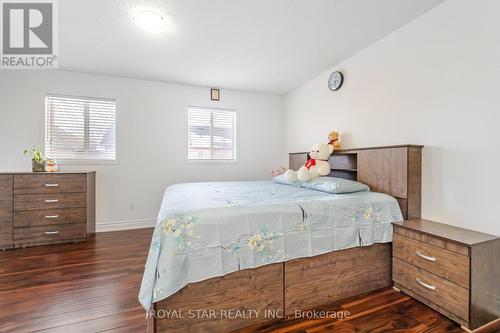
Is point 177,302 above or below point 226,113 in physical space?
below

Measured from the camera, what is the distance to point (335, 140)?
3033mm

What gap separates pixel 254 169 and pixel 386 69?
263 centimetres

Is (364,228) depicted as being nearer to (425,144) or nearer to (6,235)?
(425,144)

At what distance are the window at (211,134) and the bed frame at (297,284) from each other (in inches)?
101

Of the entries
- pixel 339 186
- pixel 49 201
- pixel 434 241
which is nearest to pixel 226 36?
pixel 339 186

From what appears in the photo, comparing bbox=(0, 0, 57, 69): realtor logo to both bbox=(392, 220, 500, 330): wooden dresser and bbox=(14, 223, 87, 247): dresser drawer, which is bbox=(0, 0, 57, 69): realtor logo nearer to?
bbox=(14, 223, 87, 247): dresser drawer

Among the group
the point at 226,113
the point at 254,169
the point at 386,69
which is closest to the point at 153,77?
the point at 226,113

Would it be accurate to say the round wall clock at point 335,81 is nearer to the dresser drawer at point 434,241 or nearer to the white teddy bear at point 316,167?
the white teddy bear at point 316,167

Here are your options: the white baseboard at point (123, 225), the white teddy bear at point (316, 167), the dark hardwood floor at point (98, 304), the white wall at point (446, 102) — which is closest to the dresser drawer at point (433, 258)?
the dark hardwood floor at point (98, 304)

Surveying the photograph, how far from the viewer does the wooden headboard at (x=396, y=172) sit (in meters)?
2.01

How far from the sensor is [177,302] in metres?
1.27

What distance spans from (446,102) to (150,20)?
277cm

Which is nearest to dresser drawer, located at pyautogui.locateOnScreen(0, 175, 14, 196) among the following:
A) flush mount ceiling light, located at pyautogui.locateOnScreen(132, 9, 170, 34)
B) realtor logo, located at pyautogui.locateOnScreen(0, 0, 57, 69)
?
realtor logo, located at pyautogui.locateOnScreen(0, 0, 57, 69)

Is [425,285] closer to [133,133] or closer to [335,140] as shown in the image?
[335,140]
